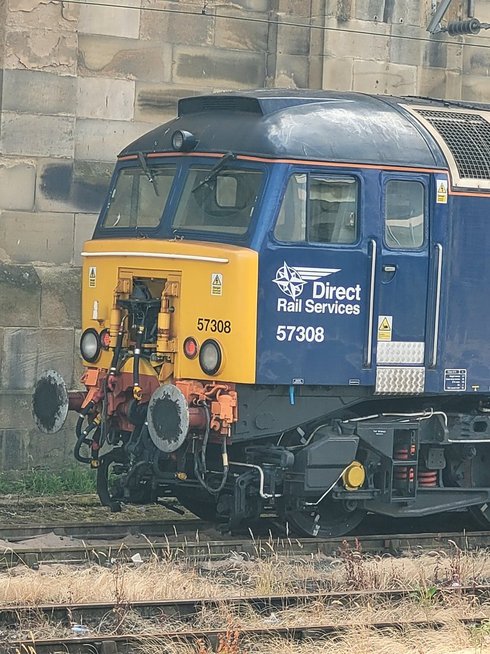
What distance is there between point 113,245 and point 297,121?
1.81 metres

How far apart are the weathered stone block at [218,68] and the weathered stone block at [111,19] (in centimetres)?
58

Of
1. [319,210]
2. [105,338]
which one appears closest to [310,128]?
[319,210]

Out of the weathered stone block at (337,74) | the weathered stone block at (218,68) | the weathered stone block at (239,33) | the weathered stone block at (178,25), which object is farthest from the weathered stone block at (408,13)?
the weathered stone block at (178,25)

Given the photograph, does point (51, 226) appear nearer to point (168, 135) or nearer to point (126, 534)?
point (168, 135)

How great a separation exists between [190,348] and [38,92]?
15.4ft

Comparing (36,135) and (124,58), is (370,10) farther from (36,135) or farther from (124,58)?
(36,135)

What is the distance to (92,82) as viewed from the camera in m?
15.2

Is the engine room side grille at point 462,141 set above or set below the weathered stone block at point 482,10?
below

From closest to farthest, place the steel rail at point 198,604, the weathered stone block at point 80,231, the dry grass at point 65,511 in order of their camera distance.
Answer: the steel rail at point 198,604
the dry grass at point 65,511
the weathered stone block at point 80,231

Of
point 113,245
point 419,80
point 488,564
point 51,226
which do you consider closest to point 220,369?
point 113,245

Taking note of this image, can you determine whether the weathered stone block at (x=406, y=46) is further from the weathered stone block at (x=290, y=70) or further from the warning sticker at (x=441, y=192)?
the warning sticker at (x=441, y=192)

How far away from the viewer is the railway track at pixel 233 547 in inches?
411

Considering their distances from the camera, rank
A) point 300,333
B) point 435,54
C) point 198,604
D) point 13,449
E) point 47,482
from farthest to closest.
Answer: point 435,54 < point 13,449 < point 47,482 < point 300,333 < point 198,604

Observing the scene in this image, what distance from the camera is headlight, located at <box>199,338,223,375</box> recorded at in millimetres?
10805
